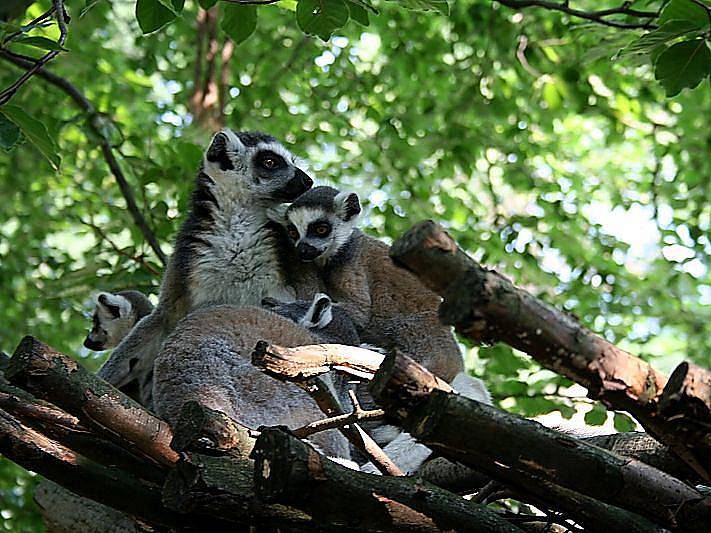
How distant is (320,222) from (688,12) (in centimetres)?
210

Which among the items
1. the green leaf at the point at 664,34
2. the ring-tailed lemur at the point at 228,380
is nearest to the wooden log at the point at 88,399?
the ring-tailed lemur at the point at 228,380

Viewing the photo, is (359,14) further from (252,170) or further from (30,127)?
(30,127)

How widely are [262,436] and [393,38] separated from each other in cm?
810

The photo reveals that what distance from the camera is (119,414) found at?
2.95 meters

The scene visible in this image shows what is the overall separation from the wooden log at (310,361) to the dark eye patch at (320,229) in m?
1.72

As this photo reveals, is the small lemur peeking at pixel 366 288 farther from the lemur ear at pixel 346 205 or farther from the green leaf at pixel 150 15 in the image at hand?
Result: the green leaf at pixel 150 15

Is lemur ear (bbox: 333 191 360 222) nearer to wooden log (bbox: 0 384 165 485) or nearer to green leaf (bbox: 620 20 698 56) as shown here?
green leaf (bbox: 620 20 698 56)

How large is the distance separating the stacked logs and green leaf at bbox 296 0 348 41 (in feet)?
5.15

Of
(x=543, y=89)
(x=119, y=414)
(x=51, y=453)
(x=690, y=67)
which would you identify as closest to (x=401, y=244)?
(x=119, y=414)

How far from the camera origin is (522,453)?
229 cm

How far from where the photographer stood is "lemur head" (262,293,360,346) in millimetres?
4223

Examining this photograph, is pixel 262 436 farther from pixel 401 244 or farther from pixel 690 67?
pixel 690 67

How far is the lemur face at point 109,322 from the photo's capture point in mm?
5188

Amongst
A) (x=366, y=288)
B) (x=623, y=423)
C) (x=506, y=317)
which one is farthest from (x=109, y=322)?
(x=506, y=317)
